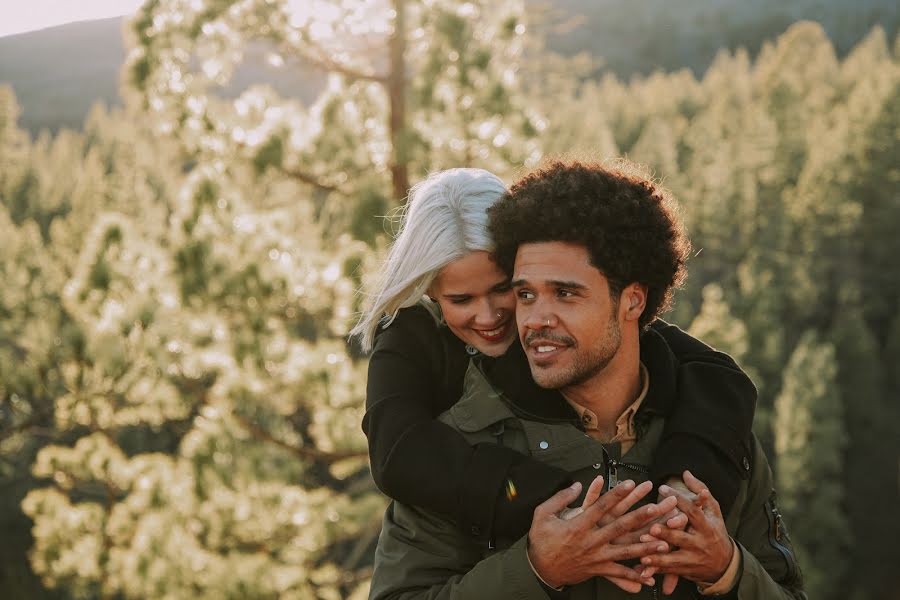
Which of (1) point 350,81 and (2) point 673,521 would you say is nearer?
(2) point 673,521

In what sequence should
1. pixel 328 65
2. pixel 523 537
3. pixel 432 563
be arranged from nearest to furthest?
pixel 523 537, pixel 432 563, pixel 328 65

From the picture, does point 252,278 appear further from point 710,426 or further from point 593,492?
point 593,492

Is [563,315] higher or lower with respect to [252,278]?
lower

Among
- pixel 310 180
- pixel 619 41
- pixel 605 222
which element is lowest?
pixel 605 222

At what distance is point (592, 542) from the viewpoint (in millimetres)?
1997

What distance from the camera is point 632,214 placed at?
244cm

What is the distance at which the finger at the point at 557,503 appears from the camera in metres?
2.06

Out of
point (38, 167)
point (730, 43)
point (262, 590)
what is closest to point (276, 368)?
point (262, 590)

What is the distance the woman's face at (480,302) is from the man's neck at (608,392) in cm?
32

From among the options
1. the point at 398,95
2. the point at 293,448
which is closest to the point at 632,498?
the point at 398,95

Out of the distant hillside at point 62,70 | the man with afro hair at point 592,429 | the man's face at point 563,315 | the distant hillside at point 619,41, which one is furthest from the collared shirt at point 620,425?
the distant hillside at point 62,70

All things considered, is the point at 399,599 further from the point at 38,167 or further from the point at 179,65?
the point at 38,167

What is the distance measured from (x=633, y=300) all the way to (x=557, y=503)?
2.15 feet

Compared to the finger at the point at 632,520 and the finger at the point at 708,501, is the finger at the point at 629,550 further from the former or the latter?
the finger at the point at 708,501
